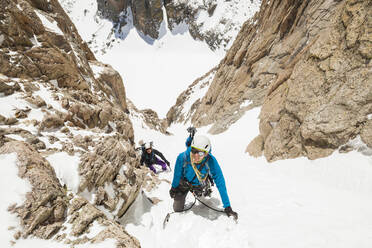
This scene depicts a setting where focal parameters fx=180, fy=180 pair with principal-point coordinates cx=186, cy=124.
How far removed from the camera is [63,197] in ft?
9.98

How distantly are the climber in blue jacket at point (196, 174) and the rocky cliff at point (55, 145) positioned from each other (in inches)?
45.8

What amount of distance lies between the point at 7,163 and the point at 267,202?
5.20m

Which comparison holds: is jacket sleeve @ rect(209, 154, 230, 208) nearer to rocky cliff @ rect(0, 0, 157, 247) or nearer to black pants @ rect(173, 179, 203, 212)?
black pants @ rect(173, 179, 203, 212)

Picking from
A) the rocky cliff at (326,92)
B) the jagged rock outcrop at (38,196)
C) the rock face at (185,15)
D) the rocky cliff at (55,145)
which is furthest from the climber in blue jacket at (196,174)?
the rock face at (185,15)

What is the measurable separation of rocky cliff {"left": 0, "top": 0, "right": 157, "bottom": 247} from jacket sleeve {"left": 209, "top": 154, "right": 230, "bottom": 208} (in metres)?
1.86

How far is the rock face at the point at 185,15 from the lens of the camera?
72.8m

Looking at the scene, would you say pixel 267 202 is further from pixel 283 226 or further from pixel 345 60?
pixel 345 60

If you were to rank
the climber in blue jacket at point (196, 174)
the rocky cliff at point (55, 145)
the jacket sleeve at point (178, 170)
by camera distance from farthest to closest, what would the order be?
the jacket sleeve at point (178, 170), the climber in blue jacket at point (196, 174), the rocky cliff at point (55, 145)

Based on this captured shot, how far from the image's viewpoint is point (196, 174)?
13.4 ft

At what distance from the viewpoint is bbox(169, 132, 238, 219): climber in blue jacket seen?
3742 millimetres

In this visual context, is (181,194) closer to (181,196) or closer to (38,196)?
(181,196)

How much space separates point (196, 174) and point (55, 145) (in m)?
3.25

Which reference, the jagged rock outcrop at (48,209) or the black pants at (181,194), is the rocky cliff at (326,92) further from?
the jagged rock outcrop at (48,209)

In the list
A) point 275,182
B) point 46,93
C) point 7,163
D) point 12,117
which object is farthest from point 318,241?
point 46,93
